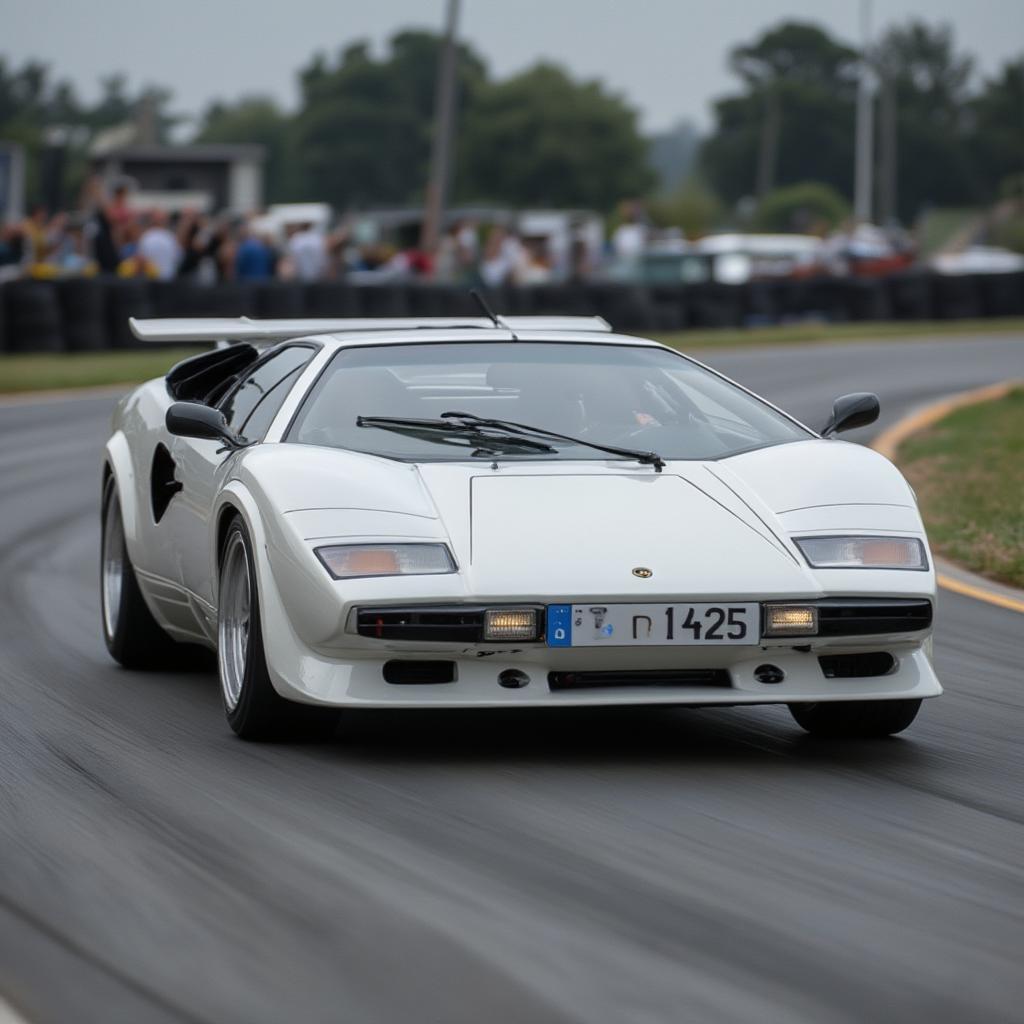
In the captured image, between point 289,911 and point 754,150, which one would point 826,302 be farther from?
point 754,150

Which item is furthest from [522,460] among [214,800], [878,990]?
[878,990]

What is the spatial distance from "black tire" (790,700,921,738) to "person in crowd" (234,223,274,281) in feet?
61.1

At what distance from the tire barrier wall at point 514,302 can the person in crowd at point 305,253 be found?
0.88 meters

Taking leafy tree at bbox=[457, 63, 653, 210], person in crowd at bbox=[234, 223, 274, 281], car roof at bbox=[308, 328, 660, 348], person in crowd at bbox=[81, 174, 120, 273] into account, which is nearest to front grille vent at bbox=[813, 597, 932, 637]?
car roof at bbox=[308, 328, 660, 348]

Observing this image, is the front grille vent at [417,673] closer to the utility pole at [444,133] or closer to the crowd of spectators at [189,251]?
the crowd of spectators at [189,251]

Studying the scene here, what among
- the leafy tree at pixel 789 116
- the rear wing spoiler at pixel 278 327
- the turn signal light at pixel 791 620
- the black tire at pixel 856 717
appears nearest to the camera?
the turn signal light at pixel 791 620

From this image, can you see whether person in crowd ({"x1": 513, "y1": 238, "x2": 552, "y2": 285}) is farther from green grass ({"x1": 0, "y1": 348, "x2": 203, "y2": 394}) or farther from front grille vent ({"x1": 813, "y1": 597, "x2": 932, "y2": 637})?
front grille vent ({"x1": 813, "y1": 597, "x2": 932, "y2": 637})

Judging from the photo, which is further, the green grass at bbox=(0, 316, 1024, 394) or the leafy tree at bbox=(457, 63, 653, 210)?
the leafy tree at bbox=(457, 63, 653, 210)

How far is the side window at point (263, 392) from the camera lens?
6.48 metres

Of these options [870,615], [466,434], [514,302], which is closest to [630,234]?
[514,302]

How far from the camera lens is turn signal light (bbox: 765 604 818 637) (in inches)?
212

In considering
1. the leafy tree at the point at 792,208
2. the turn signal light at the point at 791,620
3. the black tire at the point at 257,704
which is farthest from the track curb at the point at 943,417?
the leafy tree at the point at 792,208

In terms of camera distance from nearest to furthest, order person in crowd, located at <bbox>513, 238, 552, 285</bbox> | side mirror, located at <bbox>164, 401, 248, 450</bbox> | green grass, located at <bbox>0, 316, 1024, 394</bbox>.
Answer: side mirror, located at <bbox>164, 401, 248, 450</bbox> < green grass, located at <bbox>0, 316, 1024, 394</bbox> < person in crowd, located at <bbox>513, 238, 552, 285</bbox>

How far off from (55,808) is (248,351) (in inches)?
116
